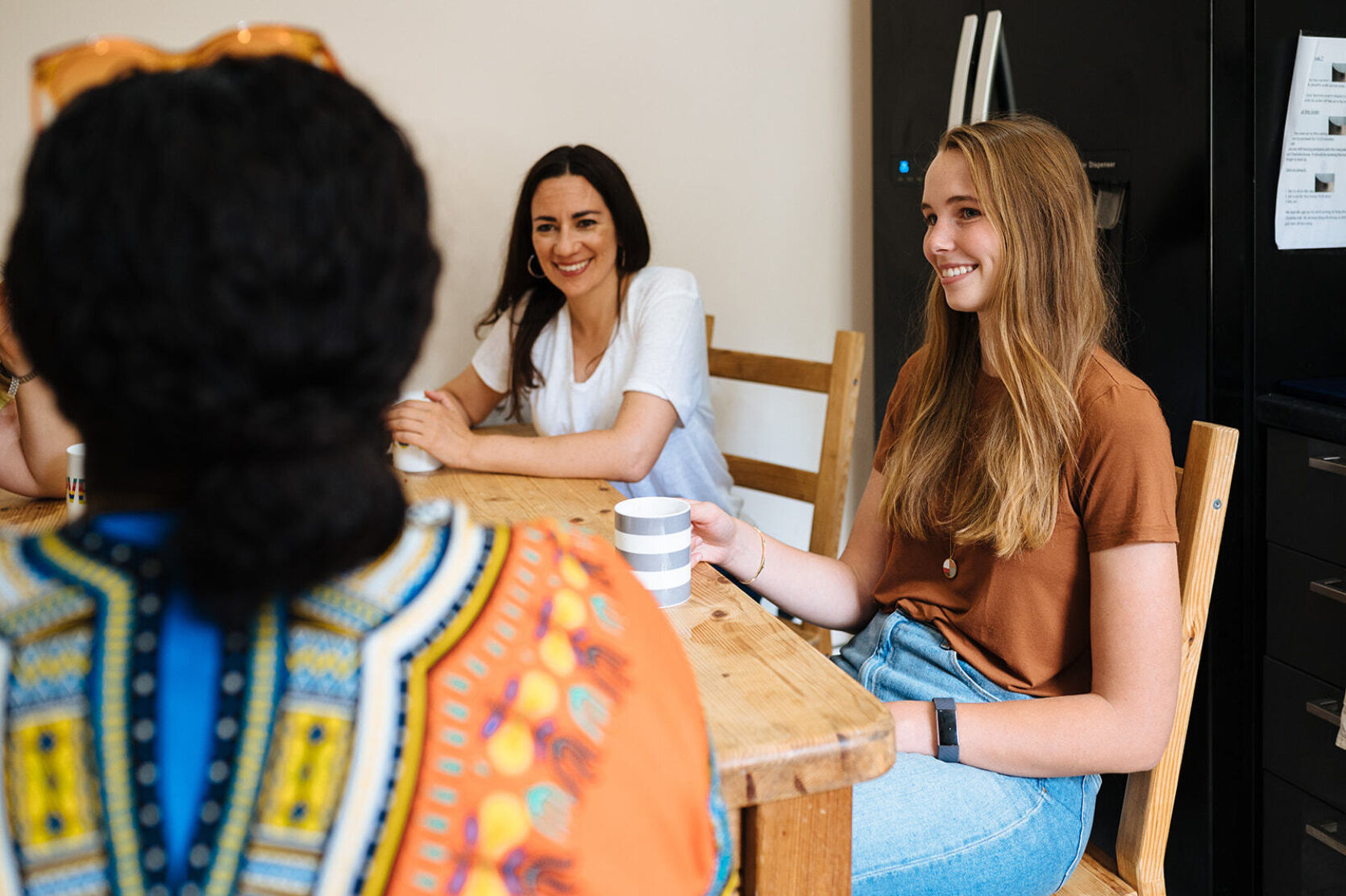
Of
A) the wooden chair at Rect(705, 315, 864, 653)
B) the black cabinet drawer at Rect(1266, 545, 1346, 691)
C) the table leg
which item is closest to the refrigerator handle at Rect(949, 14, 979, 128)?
the wooden chair at Rect(705, 315, 864, 653)

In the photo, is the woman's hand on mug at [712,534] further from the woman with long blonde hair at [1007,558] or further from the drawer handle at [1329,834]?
the drawer handle at [1329,834]

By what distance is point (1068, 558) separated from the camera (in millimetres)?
1099

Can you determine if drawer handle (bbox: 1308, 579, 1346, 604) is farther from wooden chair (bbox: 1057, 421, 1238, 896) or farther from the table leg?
the table leg

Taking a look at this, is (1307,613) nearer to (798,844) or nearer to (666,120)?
(798,844)

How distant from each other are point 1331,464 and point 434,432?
1280 mm

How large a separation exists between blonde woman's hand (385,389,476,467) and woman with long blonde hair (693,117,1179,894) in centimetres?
59

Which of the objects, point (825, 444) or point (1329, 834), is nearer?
point (1329, 834)

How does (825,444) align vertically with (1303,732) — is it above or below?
above

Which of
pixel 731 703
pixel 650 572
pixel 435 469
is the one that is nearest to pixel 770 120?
pixel 435 469

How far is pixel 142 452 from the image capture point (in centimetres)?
50

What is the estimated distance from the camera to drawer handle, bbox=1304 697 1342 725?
150 cm

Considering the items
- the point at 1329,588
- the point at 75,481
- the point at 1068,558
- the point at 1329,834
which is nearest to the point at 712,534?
the point at 1068,558

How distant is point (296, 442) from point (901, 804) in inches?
29.2

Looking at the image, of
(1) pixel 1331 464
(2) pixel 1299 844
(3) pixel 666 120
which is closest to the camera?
(1) pixel 1331 464
